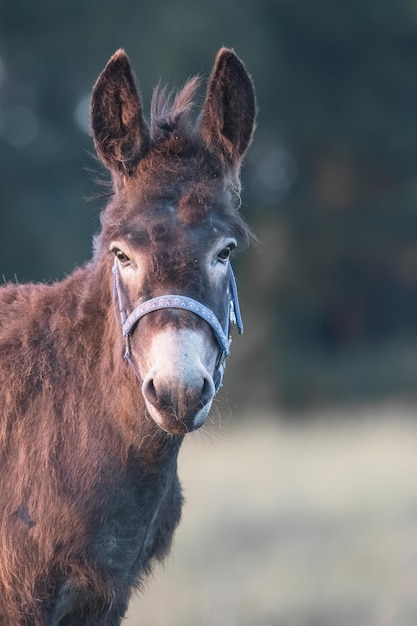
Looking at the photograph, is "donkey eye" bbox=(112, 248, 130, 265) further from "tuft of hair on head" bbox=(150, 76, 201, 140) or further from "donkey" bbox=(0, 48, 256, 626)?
"tuft of hair on head" bbox=(150, 76, 201, 140)

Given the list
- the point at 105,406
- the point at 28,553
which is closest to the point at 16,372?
the point at 105,406

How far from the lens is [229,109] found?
Answer: 481 centimetres

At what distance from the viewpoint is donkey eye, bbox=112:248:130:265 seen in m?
4.41

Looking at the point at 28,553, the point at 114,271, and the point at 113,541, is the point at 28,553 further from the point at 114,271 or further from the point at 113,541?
the point at 114,271

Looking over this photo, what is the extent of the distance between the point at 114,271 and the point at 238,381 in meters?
18.9

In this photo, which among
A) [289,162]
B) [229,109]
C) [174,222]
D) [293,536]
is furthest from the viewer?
[289,162]

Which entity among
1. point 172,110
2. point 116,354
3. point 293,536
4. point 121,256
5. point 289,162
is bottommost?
point 116,354

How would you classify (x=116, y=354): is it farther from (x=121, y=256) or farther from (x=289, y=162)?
(x=289, y=162)

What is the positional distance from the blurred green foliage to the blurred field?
8162mm

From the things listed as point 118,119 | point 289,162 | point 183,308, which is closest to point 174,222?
point 183,308

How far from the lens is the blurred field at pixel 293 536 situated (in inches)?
301

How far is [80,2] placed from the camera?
24.1m

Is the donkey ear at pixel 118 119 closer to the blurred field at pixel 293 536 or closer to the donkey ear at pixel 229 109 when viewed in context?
the donkey ear at pixel 229 109

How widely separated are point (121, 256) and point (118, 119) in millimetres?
646
